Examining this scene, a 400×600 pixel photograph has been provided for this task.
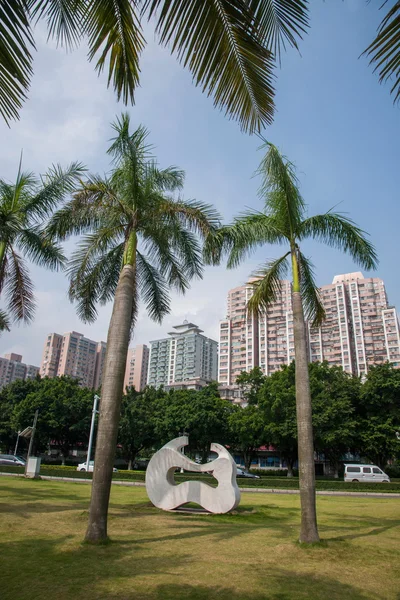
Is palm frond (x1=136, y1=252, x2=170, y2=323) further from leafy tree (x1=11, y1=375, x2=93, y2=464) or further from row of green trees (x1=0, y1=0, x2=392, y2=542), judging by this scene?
leafy tree (x1=11, y1=375, x2=93, y2=464)

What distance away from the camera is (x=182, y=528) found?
11203 millimetres

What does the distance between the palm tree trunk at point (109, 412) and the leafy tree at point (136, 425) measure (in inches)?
1626

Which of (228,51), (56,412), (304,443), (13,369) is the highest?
(13,369)

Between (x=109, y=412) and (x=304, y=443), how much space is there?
4261 millimetres

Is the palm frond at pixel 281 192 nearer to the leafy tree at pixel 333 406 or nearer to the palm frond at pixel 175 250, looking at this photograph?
the palm frond at pixel 175 250

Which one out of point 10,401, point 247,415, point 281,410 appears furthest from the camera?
point 10,401

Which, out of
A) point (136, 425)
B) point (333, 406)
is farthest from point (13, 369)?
point (333, 406)

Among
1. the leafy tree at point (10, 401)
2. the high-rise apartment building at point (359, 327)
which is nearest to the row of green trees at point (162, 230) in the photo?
the leafy tree at point (10, 401)

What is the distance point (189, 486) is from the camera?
15094 mm

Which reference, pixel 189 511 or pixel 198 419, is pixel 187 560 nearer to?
pixel 189 511

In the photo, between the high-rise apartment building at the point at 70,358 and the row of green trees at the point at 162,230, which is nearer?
the row of green trees at the point at 162,230

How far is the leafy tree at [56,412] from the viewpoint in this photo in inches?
1933

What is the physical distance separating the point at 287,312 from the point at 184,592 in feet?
338

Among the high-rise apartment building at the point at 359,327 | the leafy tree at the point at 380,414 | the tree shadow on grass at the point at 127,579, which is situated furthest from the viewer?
the high-rise apartment building at the point at 359,327
